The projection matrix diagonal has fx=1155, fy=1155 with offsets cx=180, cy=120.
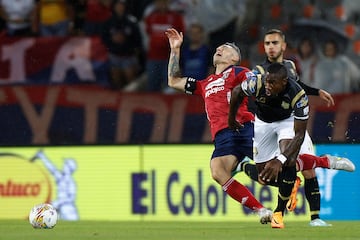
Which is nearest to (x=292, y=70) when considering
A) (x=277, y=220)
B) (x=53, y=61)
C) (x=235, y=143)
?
(x=235, y=143)

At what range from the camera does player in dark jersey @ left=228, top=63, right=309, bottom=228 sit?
415 inches

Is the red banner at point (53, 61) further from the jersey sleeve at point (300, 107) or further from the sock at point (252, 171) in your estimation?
the jersey sleeve at point (300, 107)

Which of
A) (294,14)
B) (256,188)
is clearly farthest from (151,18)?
(256,188)

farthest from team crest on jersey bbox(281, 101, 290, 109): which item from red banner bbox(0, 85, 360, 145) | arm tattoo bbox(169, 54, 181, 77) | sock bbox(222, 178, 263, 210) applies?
red banner bbox(0, 85, 360, 145)

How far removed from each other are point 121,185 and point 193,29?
2405 mm

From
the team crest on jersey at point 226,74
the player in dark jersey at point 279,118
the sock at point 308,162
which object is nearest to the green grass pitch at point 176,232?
the player in dark jersey at point 279,118

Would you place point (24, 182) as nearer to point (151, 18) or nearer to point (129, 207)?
point (129, 207)

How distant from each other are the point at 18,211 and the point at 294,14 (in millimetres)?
4581

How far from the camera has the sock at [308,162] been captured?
11.7 m

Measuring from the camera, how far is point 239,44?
15.8 m

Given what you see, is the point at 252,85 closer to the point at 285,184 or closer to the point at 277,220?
the point at 285,184

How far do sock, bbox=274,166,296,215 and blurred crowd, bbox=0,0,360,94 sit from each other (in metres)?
4.61

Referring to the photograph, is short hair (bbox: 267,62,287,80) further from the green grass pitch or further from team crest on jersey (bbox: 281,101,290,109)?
the green grass pitch

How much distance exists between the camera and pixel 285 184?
10867 millimetres
